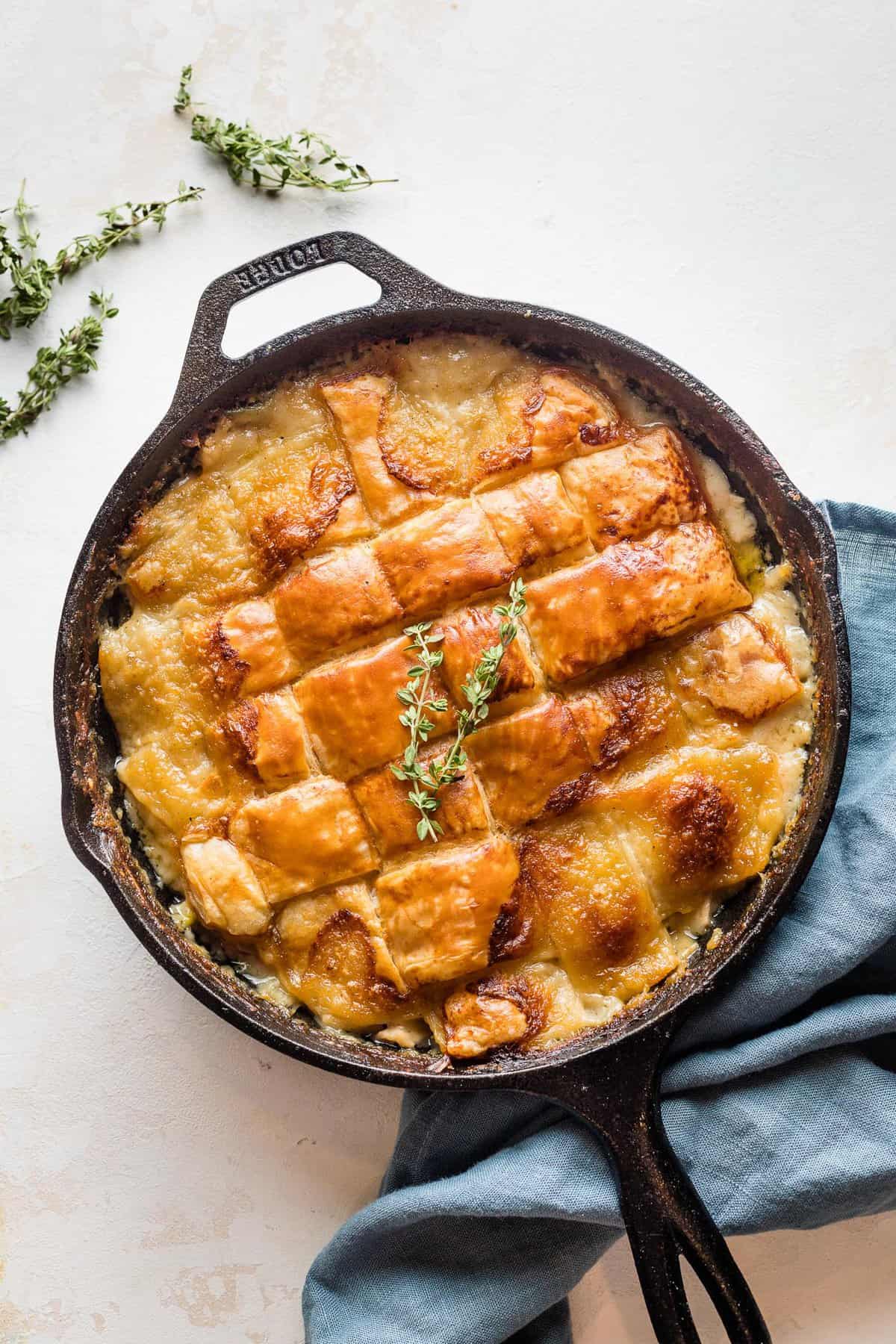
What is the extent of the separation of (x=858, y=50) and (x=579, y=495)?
1454 millimetres

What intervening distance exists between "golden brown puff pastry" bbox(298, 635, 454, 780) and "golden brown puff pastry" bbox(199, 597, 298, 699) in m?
0.07

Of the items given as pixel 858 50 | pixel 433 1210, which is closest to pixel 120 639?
pixel 433 1210

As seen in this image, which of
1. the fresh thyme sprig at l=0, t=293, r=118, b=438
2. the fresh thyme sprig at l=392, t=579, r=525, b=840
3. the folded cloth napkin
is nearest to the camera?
the fresh thyme sprig at l=392, t=579, r=525, b=840

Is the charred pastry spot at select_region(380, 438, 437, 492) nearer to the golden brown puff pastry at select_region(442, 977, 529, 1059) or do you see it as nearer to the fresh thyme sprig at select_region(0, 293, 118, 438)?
the fresh thyme sprig at select_region(0, 293, 118, 438)

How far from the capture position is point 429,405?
2.29 m

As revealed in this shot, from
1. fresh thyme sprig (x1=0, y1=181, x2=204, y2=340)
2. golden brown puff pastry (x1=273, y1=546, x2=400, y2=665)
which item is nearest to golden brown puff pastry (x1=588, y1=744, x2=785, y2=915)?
golden brown puff pastry (x1=273, y1=546, x2=400, y2=665)

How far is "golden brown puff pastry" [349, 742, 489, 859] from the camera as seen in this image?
83.5 inches

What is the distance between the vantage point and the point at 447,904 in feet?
6.90

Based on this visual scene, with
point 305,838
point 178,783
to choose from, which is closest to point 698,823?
point 305,838

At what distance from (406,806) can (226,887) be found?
0.40 m

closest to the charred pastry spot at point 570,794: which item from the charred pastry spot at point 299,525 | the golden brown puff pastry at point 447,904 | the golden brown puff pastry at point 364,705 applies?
the golden brown puff pastry at point 447,904

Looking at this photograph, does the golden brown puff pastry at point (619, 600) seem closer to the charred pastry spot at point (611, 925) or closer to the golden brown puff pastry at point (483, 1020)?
the charred pastry spot at point (611, 925)

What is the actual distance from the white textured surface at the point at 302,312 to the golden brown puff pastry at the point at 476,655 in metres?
0.92

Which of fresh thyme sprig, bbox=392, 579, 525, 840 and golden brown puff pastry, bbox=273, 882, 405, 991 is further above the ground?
fresh thyme sprig, bbox=392, 579, 525, 840
